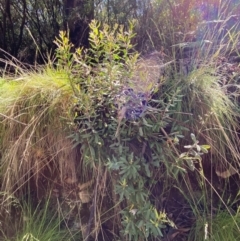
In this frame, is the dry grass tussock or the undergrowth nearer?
the undergrowth

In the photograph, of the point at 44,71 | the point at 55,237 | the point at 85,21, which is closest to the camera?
the point at 55,237

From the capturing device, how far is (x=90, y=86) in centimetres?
136

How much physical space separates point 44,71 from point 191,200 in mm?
951

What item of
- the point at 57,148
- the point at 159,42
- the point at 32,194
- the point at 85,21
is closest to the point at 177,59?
the point at 159,42

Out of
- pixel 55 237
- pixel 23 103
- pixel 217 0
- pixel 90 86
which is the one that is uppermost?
pixel 217 0

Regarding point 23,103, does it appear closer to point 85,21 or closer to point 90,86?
point 90,86

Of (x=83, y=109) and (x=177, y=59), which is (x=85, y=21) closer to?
(x=177, y=59)

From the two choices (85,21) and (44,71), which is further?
(85,21)

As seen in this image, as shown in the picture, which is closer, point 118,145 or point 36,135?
point 118,145

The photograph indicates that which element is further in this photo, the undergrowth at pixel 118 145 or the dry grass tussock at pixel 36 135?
the dry grass tussock at pixel 36 135

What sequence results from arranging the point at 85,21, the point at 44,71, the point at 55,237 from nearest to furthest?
the point at 55,237 < the point at 44,71 < the point at 85,21

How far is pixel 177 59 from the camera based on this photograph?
183 cm

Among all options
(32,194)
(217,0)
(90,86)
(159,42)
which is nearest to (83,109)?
(90,86)

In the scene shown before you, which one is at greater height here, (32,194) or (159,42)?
(159,42)
